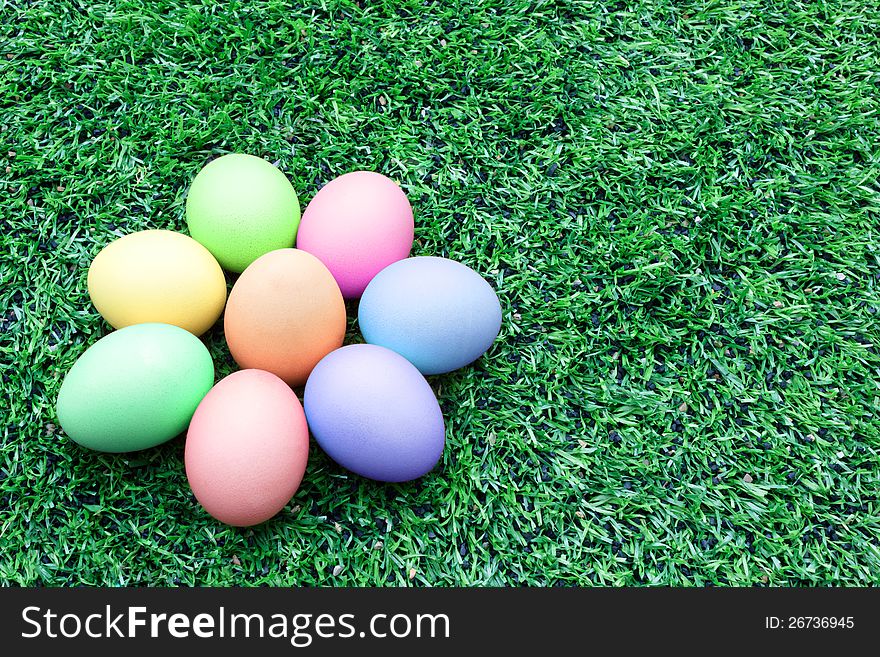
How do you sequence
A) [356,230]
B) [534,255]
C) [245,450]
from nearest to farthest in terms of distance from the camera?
[245,450] < [356,230] < [534,255]

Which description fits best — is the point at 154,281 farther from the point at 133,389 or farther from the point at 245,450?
the point at 245,450

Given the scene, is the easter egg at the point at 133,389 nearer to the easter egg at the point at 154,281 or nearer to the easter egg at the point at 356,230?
the easter egg at the point at 154,281

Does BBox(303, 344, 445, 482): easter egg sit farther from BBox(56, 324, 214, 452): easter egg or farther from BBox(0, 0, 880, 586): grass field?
BBox(56, 324, 214, 452): easter egg

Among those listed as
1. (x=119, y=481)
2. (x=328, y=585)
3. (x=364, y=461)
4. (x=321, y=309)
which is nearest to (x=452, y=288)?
(x=321, y=309)

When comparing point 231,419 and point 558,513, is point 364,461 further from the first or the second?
point 558,513

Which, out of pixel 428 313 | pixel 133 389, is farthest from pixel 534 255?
pixel 133 389

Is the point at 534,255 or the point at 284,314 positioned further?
the point at 534,255

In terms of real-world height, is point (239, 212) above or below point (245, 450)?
above
